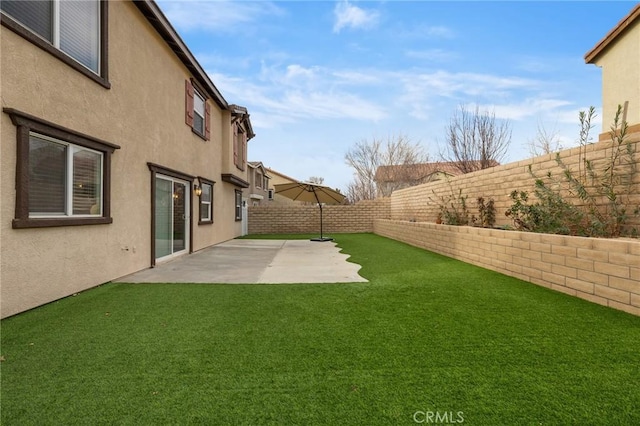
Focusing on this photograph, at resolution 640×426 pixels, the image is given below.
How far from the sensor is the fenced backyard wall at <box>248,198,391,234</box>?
18.5 meters

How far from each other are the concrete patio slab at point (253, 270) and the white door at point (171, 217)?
0.39 m

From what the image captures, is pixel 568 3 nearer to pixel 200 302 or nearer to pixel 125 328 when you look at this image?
pixel 200 302

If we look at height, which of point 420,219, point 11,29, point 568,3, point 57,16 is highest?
point 568,3

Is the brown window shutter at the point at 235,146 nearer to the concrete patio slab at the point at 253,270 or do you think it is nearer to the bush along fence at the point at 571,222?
the concrete patio slab at the point at 253,270

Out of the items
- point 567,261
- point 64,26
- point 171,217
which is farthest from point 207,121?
point 567,261

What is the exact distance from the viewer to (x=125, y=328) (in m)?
3.32

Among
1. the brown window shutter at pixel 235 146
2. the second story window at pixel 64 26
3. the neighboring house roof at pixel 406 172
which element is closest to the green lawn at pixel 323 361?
the second story window at pixel 64 26

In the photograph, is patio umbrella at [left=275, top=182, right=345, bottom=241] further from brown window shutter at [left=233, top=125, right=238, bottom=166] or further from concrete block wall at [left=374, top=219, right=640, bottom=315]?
concrete block wall at [left=374, top=219, right=640, bottom=315]

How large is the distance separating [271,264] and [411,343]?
4929 mm

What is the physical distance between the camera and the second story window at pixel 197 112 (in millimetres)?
9211

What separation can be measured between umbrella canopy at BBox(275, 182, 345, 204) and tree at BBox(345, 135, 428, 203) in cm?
1410

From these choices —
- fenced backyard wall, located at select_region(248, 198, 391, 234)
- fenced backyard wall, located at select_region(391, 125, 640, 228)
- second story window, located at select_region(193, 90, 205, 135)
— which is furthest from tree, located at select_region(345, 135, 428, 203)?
second story window, located at select_region(193, 90, 205, 135)

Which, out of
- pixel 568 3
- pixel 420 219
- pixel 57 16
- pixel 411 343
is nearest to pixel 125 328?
pixel 411 343

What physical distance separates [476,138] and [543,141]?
11.9 feet
